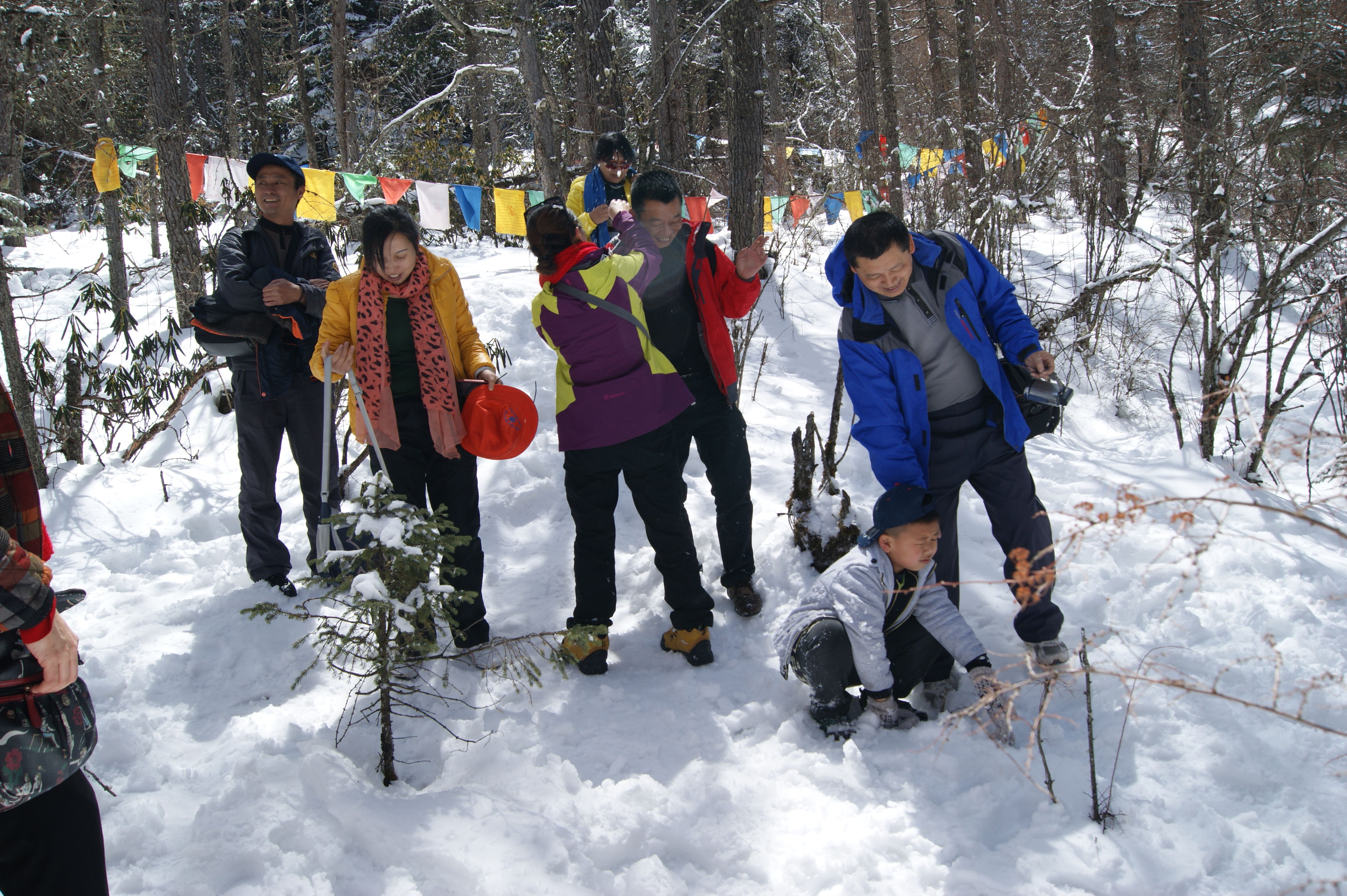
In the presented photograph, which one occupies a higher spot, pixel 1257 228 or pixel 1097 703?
pixel 1257 228

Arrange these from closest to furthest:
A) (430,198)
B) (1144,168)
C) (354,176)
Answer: (1144,168), (354,176), (430,198)

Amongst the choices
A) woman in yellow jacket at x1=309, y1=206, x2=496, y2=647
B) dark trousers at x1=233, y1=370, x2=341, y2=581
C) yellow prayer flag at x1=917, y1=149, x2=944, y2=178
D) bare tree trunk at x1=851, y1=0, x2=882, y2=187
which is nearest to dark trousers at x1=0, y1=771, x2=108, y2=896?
woman in yellow jacket at x1=309, y1=206, x2=496, y2=647

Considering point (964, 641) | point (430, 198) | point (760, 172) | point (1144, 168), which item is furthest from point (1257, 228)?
point (430, 198)

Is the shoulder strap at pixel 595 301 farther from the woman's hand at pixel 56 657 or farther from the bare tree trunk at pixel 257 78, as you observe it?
the bare tree trunk at pixel 257 78

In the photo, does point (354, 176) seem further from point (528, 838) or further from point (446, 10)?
point (528, 838)

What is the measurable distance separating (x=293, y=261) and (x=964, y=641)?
3072 mm

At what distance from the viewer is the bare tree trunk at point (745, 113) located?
641cm

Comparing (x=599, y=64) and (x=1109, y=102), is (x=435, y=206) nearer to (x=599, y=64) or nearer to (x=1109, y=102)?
(x=599, y=64)

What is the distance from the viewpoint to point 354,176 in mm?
8203

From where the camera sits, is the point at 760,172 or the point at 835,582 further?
the point at 760,172

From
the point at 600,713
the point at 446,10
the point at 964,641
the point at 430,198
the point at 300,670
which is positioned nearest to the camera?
the point at 964,641

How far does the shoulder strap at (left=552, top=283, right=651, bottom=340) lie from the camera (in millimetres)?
2873

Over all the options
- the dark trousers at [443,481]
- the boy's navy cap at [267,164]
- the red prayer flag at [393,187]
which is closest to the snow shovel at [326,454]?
the dark trousers at [443,481]

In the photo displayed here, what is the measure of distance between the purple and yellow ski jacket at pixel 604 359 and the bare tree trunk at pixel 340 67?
11120 millimetres
